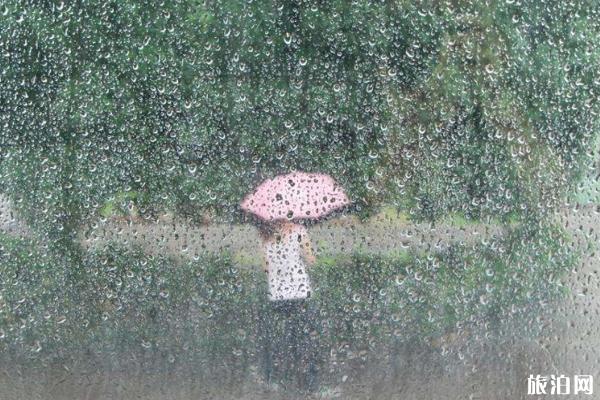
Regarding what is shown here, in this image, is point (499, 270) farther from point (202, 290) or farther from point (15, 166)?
point (15, 166)

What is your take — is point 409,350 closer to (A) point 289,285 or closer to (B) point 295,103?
(A) point 289,285

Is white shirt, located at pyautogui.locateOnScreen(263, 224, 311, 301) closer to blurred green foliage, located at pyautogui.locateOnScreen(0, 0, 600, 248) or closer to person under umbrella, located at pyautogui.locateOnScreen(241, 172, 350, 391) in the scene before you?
person under umbrella, located at pyautogui.locateOnScreen(241, 172, 350, 391)

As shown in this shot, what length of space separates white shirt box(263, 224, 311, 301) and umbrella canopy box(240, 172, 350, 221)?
0.16 ft

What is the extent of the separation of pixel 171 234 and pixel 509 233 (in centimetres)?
93

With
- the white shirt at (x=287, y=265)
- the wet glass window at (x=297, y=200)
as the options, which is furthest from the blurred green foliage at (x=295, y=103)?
the white shirt at (x=287, y=265)

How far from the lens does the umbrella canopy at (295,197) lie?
1.78 m

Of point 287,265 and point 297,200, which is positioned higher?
point 297,200

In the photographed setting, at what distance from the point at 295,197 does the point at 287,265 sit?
19 cm

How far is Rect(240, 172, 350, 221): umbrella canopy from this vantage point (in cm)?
178

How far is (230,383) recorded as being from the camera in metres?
1.77

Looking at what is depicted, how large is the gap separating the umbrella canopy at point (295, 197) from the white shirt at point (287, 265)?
0.16ft

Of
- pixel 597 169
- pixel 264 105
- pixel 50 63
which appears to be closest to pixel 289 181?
pixel 264 105

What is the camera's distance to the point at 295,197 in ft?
5.85

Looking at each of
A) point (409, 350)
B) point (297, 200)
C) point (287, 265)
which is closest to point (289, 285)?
point (287, 265)
